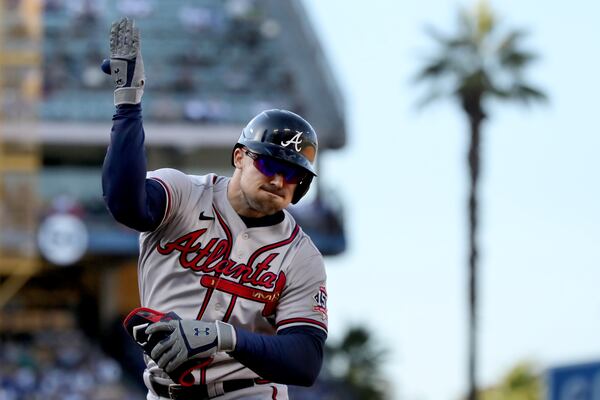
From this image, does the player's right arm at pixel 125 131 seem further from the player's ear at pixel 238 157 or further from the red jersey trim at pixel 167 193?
the player's ear at pixel 238 157

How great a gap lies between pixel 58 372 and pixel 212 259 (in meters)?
20.9

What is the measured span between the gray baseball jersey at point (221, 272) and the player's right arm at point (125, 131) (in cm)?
38

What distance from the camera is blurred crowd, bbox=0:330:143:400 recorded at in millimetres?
24125

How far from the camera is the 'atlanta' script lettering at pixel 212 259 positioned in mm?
4961

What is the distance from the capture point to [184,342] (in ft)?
14.9

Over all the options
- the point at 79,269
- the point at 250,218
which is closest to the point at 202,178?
the point at 250,218

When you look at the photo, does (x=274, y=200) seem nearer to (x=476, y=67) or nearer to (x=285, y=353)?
(x=285, y=353)

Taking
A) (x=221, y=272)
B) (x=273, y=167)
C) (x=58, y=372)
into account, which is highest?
(x=58, y=372)

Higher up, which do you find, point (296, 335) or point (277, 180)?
point (277, 180)

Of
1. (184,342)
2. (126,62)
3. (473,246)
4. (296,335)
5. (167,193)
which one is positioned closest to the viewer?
(126,62)

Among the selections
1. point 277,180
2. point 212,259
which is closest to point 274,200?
point 277,180

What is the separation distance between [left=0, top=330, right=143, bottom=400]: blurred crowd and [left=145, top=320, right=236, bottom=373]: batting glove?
19.1 m

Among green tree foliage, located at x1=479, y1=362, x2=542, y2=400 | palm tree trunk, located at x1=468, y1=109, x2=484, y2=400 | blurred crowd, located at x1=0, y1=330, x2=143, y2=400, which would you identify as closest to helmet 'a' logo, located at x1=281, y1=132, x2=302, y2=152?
blurred crowd, located at x1=0, y1=330, x2=143, y2=400

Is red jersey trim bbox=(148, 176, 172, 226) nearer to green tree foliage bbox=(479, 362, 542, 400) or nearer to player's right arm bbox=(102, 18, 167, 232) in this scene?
player's right arm bbox=(102, 18, 167, 232)
